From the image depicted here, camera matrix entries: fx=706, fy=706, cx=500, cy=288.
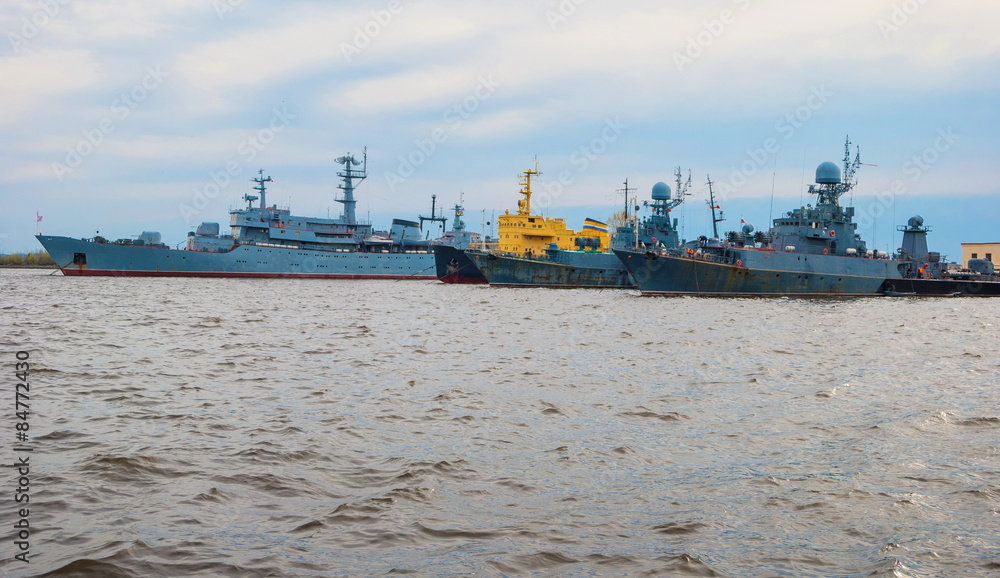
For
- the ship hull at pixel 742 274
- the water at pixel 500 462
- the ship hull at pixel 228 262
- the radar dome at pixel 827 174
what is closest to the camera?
the water at pixel 500 462

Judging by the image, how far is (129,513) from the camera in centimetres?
622

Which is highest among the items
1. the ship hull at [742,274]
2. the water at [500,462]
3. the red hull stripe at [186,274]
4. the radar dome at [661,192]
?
the radar dome at [661,192]

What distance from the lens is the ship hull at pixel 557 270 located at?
65.0m

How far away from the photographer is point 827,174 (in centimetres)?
5662

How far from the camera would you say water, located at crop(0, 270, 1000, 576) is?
559cm

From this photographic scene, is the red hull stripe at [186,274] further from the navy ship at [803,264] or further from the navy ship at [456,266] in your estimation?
the navy ship at [803,264]

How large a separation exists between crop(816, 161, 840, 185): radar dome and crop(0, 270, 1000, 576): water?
41889 millimetres

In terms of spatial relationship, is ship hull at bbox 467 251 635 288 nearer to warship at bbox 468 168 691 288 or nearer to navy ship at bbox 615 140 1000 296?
warship at bbox 468 168 691 288

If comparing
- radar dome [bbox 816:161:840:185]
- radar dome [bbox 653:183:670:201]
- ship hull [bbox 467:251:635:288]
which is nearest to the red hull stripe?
ship hull [bbox 467:251:635:288]

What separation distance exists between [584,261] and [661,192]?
979 centimetres

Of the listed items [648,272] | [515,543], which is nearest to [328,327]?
[515,543]

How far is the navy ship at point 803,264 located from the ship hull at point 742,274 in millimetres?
70

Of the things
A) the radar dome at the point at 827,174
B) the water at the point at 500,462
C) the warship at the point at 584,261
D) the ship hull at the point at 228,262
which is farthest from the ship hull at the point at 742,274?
the ship hull at the point at 228,262

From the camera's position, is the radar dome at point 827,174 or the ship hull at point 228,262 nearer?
the radar dome at point 827,174
